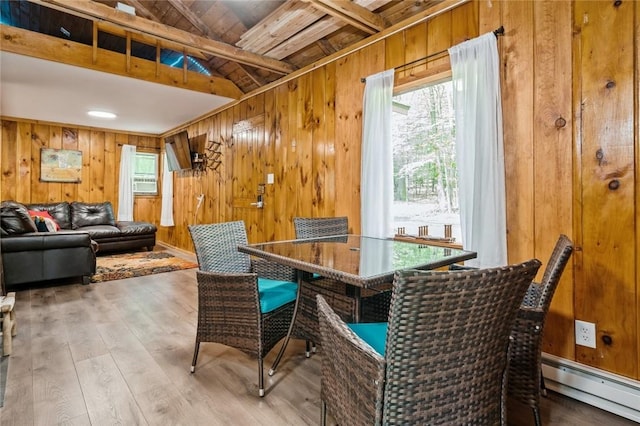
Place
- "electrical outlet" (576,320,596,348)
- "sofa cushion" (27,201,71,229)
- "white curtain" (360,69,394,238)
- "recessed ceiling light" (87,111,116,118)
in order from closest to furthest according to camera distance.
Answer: "electrical outlet" (576,320,596,348), "white curtain" (360,69,394,238), "recessed ceiling light" (87,111,116,118), "sofa cushion" (27,201,71,229)

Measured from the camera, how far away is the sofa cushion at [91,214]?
5.88 metres

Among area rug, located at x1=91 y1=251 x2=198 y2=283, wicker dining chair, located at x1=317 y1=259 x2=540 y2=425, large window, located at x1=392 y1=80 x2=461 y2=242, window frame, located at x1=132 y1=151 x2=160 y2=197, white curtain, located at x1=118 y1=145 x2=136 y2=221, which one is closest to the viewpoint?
wicker dining chair, located at x1=317 y1=259 x2=540 y2=425

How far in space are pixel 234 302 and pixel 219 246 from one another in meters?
0.53

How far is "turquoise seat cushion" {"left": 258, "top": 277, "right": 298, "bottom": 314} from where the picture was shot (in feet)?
6.29

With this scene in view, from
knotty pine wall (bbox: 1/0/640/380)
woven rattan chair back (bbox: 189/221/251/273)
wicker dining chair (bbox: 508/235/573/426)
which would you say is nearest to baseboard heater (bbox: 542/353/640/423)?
knotty pine wall (bbox: 1/0/640/380)

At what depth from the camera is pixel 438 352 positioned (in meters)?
0.90

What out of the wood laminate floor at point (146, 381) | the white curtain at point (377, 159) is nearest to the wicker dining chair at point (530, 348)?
the wood laminate floor at point (146, 381)

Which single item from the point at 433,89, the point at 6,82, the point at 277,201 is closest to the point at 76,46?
the point at 6,82

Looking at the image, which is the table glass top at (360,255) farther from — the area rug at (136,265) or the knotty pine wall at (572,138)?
the area rug at (136,265)

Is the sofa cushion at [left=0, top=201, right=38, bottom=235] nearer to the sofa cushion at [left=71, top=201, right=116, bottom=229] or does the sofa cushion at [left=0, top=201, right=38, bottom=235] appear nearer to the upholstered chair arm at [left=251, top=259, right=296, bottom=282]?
the sofa cushion at [left=71, top=201, right=116, bottom=229]

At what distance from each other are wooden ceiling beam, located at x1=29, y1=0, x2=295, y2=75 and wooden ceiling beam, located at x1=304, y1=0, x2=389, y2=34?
1.20 meters

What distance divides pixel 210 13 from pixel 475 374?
4138 millimetres

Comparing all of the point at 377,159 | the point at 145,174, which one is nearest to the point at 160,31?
the point at 377,159

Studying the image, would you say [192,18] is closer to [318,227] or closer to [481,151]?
[318,227]
